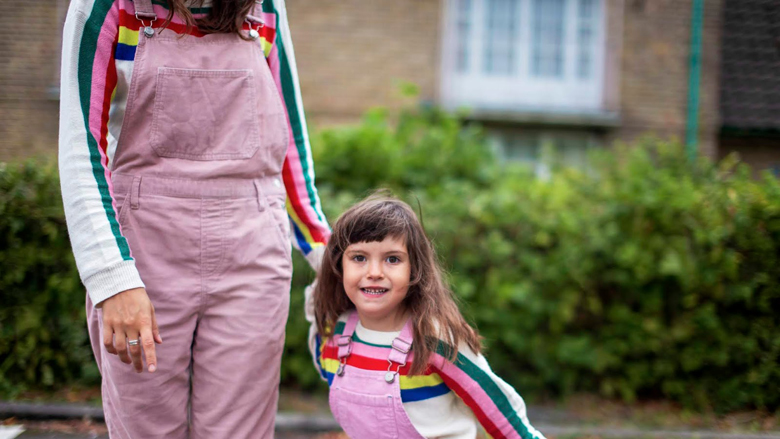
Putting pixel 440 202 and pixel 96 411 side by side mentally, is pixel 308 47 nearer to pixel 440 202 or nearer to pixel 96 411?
pixel 440 202

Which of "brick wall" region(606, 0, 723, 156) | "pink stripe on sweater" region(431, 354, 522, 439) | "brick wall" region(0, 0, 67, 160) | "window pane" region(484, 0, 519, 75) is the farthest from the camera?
"window pane" region(484, 0, 519, 75)

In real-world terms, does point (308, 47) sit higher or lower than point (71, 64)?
higher

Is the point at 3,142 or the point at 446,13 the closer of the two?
the point at 3,142

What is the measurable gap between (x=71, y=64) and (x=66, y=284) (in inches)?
94.1

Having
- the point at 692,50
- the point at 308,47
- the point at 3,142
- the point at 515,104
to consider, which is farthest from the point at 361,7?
the point at 3,142

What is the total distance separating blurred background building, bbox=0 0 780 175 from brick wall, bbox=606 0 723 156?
14 mm

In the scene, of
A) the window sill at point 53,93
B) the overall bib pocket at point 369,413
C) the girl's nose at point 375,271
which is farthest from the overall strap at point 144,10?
the window sill at point 53,93

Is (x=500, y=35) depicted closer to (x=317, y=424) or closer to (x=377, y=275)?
(x=317, y=424)

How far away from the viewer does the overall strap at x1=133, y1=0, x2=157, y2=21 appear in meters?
1.55

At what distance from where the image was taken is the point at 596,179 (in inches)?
171

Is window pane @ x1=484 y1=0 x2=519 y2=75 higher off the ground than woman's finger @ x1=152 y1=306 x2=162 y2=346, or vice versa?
window pane @ x1=484 y1=0 x2=519 y2=75

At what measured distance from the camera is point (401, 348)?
73.9 inches

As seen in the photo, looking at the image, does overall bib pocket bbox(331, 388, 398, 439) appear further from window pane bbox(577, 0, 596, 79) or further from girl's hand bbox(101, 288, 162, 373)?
window pane bbox(577, 0, 596, 79)

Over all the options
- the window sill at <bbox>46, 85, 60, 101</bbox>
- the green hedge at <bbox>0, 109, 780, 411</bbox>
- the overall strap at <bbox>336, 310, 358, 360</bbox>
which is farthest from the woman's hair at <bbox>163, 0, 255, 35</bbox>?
the window sill at <bbox>46, 85, 60, 101</bbox>
